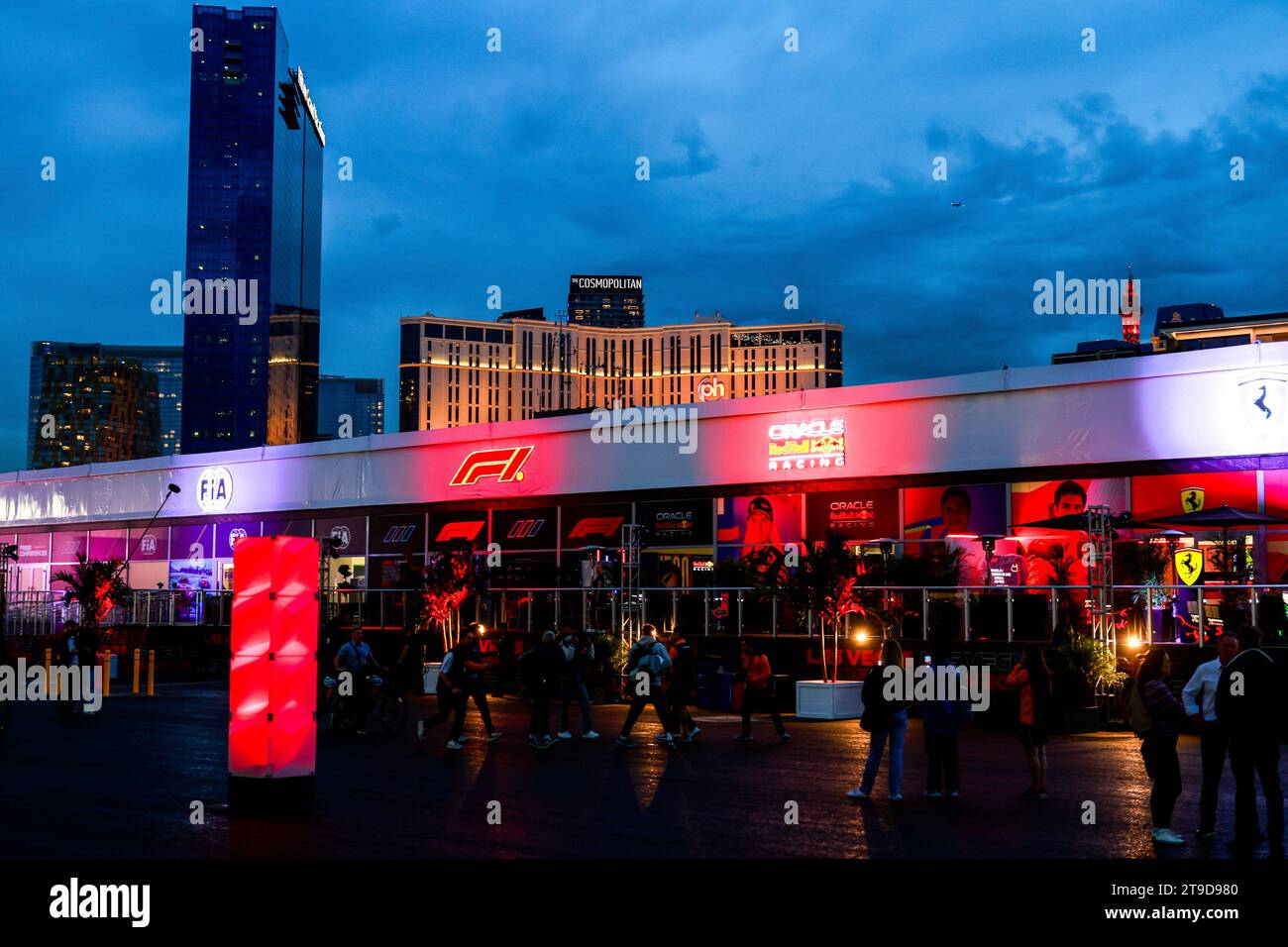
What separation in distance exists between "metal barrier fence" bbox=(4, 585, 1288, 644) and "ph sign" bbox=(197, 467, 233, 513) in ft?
23.6

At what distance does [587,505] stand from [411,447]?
725 centimetres

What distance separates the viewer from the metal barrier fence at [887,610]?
23312mm

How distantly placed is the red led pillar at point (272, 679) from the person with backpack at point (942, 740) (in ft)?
20.9

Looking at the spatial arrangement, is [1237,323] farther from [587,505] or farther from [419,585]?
[419,585]

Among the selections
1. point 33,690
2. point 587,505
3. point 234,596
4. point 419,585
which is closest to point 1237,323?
point 587,505

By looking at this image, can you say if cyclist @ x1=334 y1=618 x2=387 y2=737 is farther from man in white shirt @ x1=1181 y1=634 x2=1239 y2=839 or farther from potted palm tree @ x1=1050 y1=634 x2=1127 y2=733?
man in white shirt @ x1=1181 y1=634 x2=1239 y2=839

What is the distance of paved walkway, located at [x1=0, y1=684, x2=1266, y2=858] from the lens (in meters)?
10.6

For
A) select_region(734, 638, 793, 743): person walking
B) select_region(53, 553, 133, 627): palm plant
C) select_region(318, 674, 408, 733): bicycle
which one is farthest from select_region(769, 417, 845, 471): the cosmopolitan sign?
select_region(53, 553, 133, 627): palm plant

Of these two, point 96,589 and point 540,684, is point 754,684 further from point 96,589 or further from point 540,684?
point 96,589

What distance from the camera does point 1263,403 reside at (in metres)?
27.2

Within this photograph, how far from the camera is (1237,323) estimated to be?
104 metres

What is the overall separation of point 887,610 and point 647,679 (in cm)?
859

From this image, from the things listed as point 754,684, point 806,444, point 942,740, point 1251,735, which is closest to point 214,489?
point 806,444

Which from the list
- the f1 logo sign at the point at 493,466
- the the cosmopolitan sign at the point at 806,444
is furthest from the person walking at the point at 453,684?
the f1 logo sign at the point at 493,466
